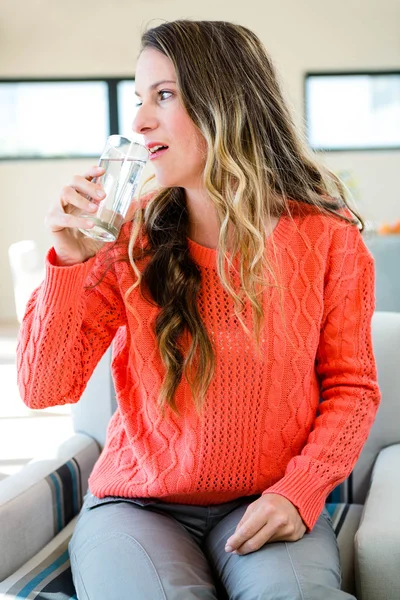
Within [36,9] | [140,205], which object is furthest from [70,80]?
[140,205]

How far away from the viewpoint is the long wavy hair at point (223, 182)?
1.29m

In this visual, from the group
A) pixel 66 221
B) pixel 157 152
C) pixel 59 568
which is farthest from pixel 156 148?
pixel 59 568

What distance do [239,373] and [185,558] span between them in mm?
332

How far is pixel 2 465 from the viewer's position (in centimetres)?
294

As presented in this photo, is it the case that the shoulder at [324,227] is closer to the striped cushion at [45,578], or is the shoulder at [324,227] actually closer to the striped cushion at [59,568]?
the striped cushion at [59,568]

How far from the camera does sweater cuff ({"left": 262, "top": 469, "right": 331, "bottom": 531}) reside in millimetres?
1233

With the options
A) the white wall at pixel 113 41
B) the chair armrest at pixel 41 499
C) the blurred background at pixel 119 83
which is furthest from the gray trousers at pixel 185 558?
the white wall at pixel 113 41

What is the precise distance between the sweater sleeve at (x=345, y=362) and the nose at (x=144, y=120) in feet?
1.33

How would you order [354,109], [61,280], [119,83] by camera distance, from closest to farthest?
[61,280], [119,83], [354,109]

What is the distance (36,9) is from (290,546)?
6.79 m

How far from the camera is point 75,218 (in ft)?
3.80

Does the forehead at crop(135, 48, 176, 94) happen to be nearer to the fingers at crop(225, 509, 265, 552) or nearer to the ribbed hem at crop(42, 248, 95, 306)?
the ribbed hem at crop(42, 248, 95, 306)

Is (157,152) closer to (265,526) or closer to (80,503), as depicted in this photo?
(265,526)

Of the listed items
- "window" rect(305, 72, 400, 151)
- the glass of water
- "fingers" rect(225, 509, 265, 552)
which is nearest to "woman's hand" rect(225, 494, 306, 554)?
"fingers" rect(225, 509, 265, 552)
